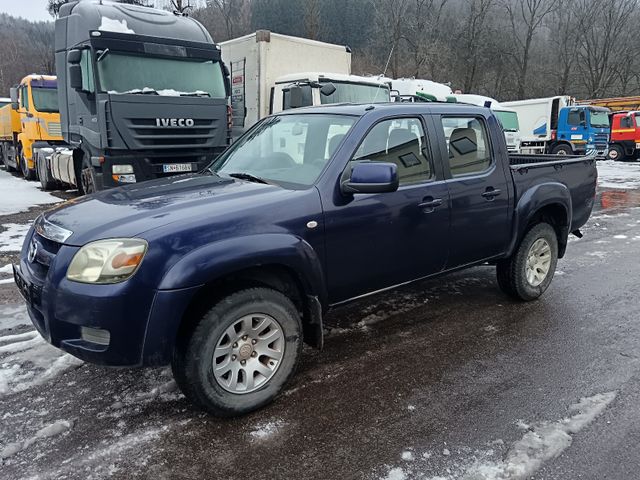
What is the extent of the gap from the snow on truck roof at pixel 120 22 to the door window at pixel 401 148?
21.8 feet

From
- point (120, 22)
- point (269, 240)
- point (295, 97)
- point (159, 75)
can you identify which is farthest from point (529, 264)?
point (120, 22)

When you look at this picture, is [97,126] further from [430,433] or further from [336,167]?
[430,433]

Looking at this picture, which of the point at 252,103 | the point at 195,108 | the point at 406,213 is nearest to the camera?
the point at 406,213

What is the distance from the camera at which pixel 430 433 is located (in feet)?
9.57

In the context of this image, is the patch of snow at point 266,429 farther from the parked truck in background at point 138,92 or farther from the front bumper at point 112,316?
the parked truck in background at point 138,92

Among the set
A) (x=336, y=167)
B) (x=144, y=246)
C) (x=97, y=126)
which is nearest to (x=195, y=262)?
(x=144, y=246)

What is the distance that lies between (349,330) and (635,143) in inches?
1048

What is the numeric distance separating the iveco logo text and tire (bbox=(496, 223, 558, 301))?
600 centimetres

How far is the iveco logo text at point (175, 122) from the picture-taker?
849cm

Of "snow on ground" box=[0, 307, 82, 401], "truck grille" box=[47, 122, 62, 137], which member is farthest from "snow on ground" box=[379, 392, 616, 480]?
"truck grille" box=[47, 122, 62, 137]

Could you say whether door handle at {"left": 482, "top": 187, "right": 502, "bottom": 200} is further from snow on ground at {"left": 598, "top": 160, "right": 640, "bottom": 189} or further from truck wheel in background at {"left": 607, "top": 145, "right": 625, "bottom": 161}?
truck wheel in background at {"left": 607, "top": 145, "right": 625, "bottom": 161}

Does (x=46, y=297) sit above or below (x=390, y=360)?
above

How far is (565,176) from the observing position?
513 cm

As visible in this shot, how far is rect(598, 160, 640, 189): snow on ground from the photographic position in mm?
16469
